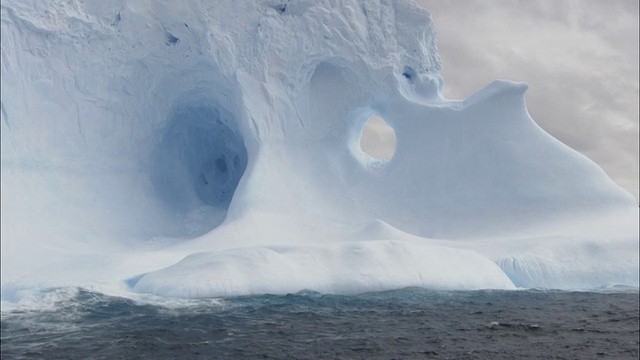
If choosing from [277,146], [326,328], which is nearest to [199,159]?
[277,146]

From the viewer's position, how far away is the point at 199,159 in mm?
16234

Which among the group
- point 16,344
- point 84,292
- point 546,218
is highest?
point 546,218

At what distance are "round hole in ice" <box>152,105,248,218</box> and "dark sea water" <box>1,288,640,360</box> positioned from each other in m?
6.47

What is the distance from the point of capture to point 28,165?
40.0ft

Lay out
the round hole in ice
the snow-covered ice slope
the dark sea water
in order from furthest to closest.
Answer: the round hole in ice
the snow-covered ice slope
the dark sea water

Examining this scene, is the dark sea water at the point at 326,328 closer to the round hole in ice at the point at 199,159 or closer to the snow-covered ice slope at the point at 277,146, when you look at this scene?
the snow-covered ice slope at the point at 277,146

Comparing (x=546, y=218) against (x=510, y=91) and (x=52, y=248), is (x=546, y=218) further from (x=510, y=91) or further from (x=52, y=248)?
(x=52, y=248)

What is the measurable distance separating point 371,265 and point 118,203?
6.31 metres

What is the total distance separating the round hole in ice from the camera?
1489 cm

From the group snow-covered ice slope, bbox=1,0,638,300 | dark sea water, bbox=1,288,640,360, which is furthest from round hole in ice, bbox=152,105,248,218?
dark sea water, bbox=1,288,640,360

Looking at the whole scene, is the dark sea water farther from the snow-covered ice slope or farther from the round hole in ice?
the round hole in ice

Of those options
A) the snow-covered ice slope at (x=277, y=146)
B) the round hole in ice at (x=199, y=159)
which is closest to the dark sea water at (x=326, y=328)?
the snow-covered ice slope at (x=277, y=146)

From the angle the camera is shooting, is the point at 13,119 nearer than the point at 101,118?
Yes

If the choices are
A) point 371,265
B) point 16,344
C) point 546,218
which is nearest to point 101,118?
point 371,265
